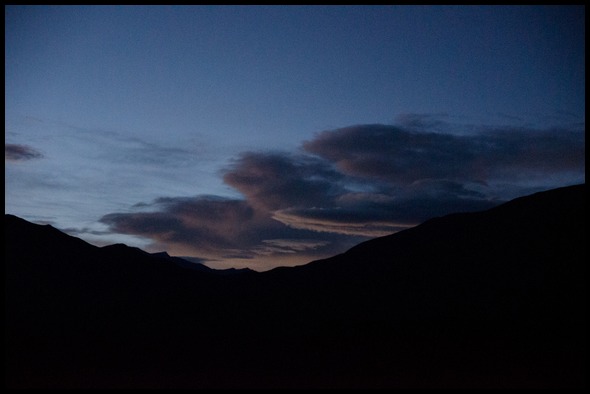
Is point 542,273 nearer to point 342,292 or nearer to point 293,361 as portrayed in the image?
point 342,292

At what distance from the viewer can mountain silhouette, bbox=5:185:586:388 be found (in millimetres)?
19484

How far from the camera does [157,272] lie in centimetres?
4953

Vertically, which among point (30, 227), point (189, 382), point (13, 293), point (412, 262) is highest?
point (30, 227)

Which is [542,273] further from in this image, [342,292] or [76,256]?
[76,256]

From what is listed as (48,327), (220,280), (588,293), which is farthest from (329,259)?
(48,327)

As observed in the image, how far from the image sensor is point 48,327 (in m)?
29.7

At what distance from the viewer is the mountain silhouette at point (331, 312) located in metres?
19.5

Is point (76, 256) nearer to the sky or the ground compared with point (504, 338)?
nearer to the sky

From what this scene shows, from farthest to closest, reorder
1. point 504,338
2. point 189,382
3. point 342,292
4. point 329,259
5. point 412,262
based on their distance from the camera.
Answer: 1. point 329,259
2. point 412,262
3. point 342,292
4. point 504,338
5. point 189,382

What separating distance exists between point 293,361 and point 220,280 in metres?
28.5

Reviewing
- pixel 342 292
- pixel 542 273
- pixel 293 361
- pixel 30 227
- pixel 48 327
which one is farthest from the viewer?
pixel 30 227

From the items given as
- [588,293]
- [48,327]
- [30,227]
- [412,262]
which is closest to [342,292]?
[412,262]

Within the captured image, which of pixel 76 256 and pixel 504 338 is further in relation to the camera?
pixel 76 256

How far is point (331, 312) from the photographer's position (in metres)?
36.2
